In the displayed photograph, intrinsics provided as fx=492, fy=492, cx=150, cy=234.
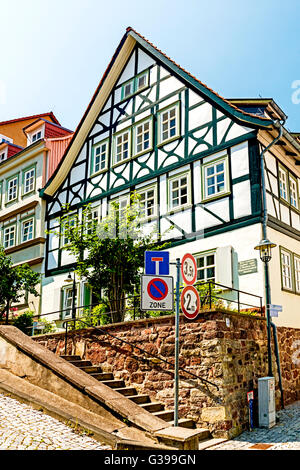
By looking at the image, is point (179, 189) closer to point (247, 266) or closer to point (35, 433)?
Answer: point (247, 266)

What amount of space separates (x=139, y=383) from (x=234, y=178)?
6.40 m

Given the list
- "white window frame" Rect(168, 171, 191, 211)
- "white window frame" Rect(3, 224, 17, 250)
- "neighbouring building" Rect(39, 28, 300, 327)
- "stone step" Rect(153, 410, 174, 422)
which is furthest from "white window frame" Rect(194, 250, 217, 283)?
"white window frame" Rect(3, 224, 17, 250)

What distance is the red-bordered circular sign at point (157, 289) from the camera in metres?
7.83

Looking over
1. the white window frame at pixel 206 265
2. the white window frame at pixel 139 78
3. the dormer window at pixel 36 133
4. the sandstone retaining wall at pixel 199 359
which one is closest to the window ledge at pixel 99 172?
the white window frame at pixel 139 78

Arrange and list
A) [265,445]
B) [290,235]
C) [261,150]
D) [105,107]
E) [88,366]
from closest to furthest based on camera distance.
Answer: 1. [265,445]
2. [88,366]
3. [261,150]
4. [290,235]
5. [105,107]

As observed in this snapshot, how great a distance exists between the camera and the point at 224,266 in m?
13.2

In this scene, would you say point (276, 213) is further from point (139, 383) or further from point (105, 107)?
point (105, 107)

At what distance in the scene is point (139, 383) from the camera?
10727 millimetres

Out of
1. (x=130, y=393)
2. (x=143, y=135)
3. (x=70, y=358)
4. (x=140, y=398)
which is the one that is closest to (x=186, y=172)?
(x=143, y=135)

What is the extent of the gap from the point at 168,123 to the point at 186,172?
87.2 inches

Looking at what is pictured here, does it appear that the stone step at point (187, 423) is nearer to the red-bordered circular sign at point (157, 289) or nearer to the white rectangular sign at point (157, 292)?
the white rectangular sign at point (157, 292)

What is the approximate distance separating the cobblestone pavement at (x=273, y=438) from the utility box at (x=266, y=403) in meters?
0.18

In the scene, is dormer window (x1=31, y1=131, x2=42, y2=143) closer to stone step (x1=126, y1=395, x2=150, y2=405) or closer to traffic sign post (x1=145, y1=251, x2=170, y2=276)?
stone step (x1=126, y1=395, x2=150, y2=405)

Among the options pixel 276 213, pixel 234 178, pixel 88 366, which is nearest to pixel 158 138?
pixel 234 178
